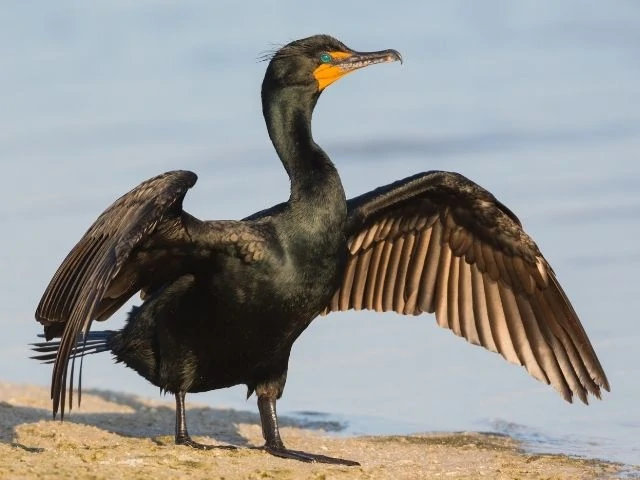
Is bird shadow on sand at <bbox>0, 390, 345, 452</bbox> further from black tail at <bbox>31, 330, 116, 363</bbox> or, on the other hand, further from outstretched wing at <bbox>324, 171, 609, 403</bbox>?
outstretched wing at <bbox>324, 171, 609, 403</bbox>

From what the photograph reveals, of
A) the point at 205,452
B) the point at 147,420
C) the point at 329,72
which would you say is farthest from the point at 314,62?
the point at 147,420

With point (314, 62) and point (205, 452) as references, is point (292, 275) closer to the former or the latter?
point (205, 452)

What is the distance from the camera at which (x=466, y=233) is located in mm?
10609

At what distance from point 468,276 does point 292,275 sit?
2079 millimetres

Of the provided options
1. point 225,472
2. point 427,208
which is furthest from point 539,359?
point 225,472

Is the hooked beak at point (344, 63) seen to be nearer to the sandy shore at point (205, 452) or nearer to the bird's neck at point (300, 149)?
the bird's neck at point (300, 149)

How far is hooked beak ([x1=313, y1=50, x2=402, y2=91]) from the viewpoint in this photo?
981 centimetres

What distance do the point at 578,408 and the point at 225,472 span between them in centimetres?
436

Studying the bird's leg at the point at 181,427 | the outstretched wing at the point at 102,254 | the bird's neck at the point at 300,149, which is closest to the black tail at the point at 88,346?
the bird's leg at the point at 181,427

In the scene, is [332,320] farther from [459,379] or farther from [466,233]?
[466,233]

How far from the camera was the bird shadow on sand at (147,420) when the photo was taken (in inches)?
426

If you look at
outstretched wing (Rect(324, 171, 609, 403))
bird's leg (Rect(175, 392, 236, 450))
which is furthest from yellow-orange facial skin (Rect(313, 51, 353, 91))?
bird's leg (Rect(175, 392, 236, 450))

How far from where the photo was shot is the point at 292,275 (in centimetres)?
902

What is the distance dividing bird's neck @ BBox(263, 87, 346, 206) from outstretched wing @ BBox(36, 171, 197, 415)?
0.77 meters
